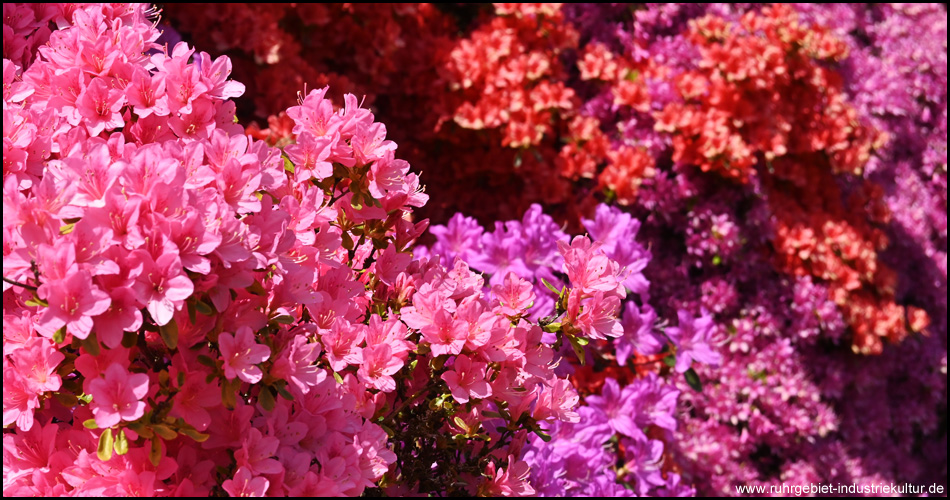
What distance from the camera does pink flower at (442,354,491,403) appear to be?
133 cm

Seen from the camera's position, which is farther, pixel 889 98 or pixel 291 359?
pixel 889 98

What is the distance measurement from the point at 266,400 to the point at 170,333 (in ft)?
0.65

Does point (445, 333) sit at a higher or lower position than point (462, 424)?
higher

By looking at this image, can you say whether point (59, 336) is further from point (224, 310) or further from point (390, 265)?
point (390, 265)

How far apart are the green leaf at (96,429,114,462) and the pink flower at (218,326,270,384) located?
18 cm

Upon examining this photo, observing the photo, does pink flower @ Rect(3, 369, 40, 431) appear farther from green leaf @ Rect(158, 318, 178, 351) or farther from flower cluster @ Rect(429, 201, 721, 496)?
flower cluster @ Rect(429, 201, 721, 496)

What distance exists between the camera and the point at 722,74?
353 cm

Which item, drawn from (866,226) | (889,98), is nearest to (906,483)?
(866,226)

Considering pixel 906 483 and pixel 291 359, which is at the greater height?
pixel 291 359

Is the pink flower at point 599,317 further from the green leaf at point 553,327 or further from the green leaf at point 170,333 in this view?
the green leaf at point 170,333

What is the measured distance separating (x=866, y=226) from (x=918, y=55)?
1.75 metres

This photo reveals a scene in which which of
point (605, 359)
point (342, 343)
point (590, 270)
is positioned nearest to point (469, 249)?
point (605, 359)

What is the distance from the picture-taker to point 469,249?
2.39 m

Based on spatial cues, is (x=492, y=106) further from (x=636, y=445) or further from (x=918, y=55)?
(x=918, y=55)
